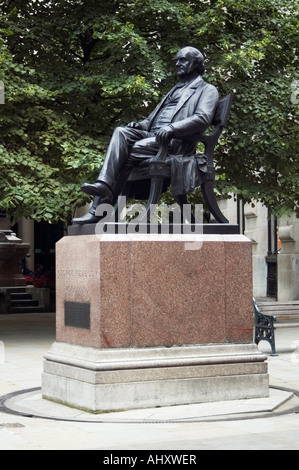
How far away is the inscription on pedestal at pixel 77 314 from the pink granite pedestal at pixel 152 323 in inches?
0.5

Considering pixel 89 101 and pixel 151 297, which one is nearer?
pixel 151 297

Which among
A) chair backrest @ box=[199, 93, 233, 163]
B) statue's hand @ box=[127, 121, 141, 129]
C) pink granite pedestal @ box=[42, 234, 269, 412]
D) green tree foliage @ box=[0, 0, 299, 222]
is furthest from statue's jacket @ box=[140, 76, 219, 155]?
green tree foliage @ box=[0, 0, 299, 222]

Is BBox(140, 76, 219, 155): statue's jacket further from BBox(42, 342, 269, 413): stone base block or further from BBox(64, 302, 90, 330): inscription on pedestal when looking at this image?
BBox(42, 342, 269, 413): stone base block

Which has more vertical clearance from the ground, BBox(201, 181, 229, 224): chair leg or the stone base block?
BBox(201, 181, 229, 224): chair leg

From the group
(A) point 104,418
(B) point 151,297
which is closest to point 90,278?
(B) point 151,297

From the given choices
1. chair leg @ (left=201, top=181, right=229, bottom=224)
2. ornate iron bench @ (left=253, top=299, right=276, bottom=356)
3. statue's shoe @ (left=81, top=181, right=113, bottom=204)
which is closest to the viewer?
statue's shoe @ (left=81, top=181, right=113, bottom=204)

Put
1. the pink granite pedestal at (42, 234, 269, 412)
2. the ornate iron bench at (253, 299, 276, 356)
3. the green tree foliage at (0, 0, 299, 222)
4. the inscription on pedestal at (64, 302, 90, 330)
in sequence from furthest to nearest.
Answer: the green tree foliage at (0, 0, 299, 222)
the ornate iron bench at (253, 299, 276, 356)
the inscription on pedestal at (64, 302, 90, 330)
the pink granite pedestal at (42, 234, 269, 412)

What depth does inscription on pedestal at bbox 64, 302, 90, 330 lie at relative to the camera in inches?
391

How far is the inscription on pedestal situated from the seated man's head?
333cm

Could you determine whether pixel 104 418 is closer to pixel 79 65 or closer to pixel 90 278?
pixel 90 278

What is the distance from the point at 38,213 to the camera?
17.6 m

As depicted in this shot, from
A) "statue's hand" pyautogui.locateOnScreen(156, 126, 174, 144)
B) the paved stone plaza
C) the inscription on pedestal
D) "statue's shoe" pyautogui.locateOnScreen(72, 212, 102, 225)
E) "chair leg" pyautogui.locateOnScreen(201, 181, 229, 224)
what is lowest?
the paved stone plaza

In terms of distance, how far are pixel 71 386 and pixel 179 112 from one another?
3.64 m

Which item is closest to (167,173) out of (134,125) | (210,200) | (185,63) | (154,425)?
(210,200)
